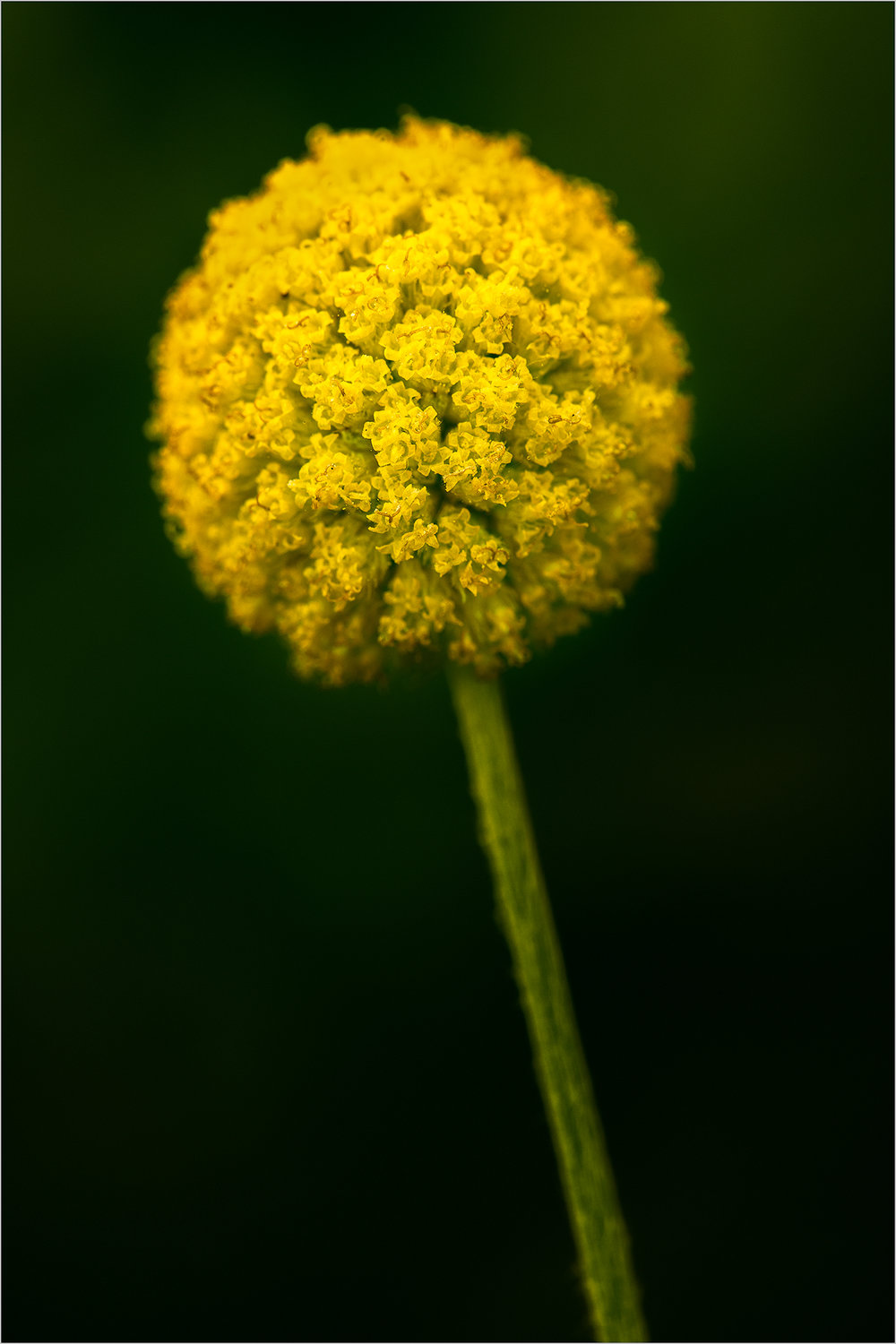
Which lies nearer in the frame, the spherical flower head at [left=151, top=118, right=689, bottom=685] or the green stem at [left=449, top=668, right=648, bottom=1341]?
the spherical flower head at [left=151, top=118, right=689, bottom=685]

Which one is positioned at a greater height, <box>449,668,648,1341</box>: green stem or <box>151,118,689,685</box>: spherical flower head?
<box>151,118,689,685</box>: spherical flower head

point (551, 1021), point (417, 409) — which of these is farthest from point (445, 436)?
point (551, 1021)

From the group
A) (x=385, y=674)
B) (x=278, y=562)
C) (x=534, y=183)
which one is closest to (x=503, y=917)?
(x=385, y=674)

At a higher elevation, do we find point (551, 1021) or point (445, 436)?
point (445, 436)

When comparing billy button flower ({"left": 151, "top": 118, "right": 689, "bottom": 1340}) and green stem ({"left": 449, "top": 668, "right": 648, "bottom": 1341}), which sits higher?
billy button flower ({"left": 151, "top": 118, "right": 689, "bottom": 1340})

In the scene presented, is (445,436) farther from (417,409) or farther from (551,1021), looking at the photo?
(551,1021)
